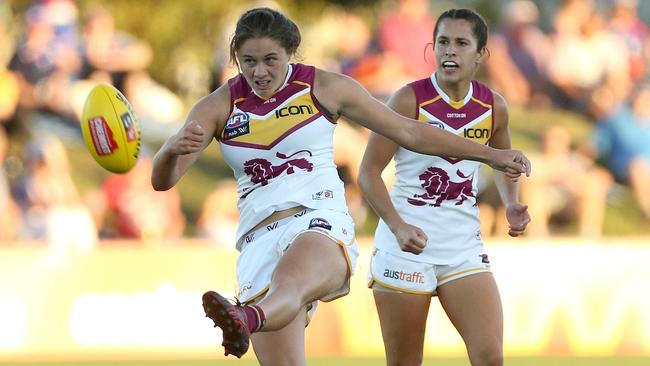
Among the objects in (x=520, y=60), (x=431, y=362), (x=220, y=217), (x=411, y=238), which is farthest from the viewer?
(x=520, y=60)

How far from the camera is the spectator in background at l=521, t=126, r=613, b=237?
1243 cm

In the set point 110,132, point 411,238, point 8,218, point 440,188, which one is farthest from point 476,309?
point 8,218

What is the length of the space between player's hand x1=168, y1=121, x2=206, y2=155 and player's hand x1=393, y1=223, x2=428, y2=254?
1314 mm

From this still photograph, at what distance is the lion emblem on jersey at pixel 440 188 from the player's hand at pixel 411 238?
0.32 metres

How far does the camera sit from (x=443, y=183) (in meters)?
6.19

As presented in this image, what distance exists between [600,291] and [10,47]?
268 inches

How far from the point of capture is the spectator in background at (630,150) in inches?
500

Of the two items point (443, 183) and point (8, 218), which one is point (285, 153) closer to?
point (443, 183)

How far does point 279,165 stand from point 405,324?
1251mm

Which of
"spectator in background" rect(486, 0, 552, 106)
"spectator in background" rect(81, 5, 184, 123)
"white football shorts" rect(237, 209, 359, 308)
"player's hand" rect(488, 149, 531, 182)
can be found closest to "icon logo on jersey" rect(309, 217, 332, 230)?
"white football shorts" rect(237, 209, 359, 308)

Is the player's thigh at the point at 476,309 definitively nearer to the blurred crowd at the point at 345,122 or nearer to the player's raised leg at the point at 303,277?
the player's raised leg at the point at 303,277

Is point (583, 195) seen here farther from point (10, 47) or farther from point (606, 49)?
point (10, 47)

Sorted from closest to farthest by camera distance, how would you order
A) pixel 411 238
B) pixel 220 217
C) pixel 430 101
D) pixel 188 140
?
pixel 188 140
pixel 411 238
pixel 430 101
pixel 220 217

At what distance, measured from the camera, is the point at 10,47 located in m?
13.3
